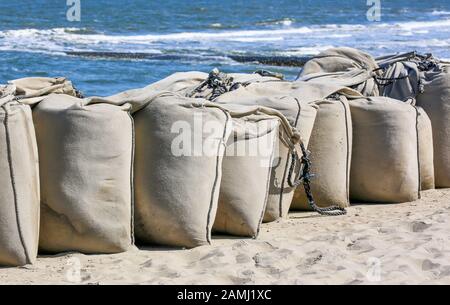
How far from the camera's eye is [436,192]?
645 cm

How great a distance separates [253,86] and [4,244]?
2.14 meters

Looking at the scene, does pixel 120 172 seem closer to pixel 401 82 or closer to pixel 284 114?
pixel 284 114

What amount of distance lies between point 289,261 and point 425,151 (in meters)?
2.03

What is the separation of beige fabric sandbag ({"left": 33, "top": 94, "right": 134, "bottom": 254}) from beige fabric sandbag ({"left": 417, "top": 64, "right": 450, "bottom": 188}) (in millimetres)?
2518

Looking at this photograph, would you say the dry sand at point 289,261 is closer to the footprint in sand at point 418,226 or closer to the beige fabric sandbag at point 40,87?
the footprint in sand at point 418,226

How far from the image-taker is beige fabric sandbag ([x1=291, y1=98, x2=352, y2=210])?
5.77 meters

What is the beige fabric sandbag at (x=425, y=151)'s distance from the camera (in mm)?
6285

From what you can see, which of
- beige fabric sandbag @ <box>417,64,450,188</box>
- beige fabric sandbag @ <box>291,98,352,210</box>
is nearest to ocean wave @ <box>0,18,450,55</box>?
beige fabric sandbag @ <box>417,64,450,188</box>

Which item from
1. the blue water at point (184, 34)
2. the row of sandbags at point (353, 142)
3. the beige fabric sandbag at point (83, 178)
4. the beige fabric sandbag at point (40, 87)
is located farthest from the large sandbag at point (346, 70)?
the blue water at point (184, 34)

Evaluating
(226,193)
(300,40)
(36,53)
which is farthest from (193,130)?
(300,40)

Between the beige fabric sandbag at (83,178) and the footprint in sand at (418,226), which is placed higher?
the beige fabric sandbag at (83,178)

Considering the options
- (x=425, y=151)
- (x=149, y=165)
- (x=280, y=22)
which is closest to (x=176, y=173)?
(x=149, y=165)

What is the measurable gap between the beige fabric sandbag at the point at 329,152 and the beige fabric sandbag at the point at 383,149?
0.47 ft
